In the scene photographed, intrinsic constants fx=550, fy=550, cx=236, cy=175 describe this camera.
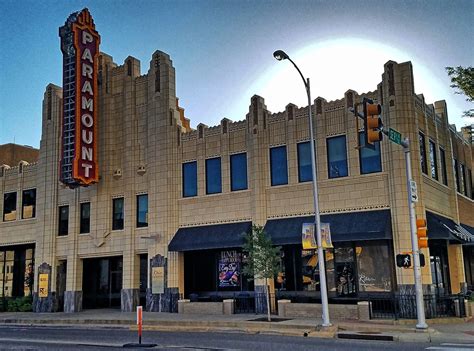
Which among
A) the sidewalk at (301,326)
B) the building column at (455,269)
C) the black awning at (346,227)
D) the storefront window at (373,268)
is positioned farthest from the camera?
the building column at (455,269)

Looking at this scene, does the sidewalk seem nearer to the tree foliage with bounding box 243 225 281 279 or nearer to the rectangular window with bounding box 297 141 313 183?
the tree foliage with bounding box 243 225 281 279

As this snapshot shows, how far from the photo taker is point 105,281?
118 ft

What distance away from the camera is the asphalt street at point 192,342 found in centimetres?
1614

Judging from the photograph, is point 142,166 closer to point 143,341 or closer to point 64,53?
point 64,53

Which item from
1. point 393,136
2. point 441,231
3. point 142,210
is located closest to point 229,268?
point 142,210

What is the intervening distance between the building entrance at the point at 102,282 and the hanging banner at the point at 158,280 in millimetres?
4243

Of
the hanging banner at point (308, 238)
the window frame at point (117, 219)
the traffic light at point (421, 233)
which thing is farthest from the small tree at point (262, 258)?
the window frame at point (117, 219)

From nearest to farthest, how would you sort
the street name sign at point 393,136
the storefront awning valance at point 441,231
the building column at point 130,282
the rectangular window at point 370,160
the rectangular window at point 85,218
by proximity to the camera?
1. the street name sign at point 393,136
2. the storefront awning valance at point 441,231
3. the rectangular window at point 370,160
4. the building column at point 130,282
5. the rectangular window at point 85,218

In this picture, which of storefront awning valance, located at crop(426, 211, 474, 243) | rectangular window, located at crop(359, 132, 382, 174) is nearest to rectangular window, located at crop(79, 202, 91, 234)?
rectangular window, located at crop(359, 132, 382, 174)

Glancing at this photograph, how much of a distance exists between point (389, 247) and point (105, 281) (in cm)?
1904

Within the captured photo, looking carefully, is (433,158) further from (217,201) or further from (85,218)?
(85,218)

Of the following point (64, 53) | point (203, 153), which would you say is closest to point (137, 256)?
point (203, 153)

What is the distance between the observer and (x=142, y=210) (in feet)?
110

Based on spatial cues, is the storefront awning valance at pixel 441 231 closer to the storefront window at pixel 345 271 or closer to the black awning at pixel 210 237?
the storefront window at pixel 345 271
